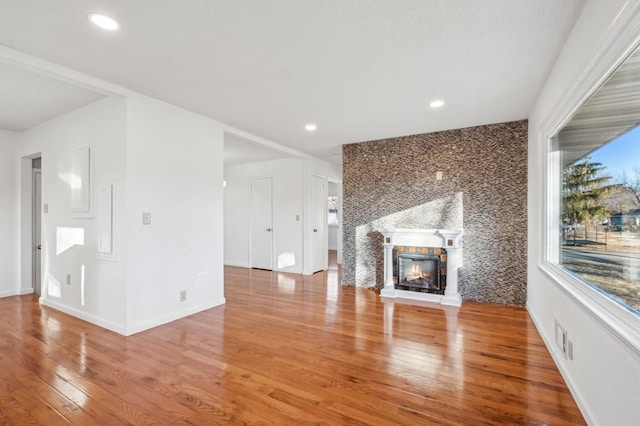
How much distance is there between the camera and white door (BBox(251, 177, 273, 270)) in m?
6.63

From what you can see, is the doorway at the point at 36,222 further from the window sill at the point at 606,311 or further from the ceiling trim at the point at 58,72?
the window sill at the point at 606,311

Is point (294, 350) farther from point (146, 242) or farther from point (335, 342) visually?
point (146, 242)

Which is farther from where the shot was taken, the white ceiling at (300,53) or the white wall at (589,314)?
the white ceiling at (300,53)

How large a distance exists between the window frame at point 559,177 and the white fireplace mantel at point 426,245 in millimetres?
1118

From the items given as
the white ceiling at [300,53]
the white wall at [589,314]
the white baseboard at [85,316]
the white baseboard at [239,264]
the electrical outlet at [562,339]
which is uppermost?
the white ceiling at [300,53]

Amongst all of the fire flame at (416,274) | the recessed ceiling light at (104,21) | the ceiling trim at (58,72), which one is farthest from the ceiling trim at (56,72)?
the fire flame at (416,274)

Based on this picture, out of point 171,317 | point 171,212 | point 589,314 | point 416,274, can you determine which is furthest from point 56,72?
point 416,274

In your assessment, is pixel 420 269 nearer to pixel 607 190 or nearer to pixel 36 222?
pixel 607 190

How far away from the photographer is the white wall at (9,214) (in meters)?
4.46

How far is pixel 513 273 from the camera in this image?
4.01 m

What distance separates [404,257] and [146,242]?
11.2 feet

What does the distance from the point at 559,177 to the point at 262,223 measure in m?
5.32

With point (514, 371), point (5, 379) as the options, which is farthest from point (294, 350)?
point (5, 379)

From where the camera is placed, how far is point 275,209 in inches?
258
